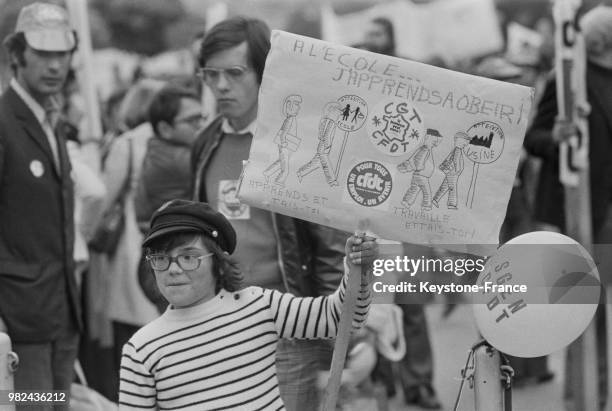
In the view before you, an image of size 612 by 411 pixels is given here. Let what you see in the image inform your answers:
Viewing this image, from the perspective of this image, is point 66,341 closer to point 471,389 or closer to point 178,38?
point 471,389

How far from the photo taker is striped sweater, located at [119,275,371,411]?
11.6ft

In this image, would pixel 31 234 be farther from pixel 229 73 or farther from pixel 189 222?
pixel 189 222

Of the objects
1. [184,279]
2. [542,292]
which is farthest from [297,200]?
[542,292]

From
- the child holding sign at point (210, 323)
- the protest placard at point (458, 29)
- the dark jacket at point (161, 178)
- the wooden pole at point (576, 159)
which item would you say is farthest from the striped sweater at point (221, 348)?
the protest placard at point (458, 29)

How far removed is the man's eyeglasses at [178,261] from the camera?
3590 millimetres

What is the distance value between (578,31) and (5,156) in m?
3.07

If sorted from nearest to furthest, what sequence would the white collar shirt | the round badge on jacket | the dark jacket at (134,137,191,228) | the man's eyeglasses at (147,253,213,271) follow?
the man's eyeglasses at (147,253,213,271) < the round badge on jacket < the white collar shirt < the dark jacket at (134,137,191,228)

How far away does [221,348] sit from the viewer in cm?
360

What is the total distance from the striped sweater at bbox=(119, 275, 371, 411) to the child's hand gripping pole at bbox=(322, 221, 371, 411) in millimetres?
75

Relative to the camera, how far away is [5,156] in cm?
469

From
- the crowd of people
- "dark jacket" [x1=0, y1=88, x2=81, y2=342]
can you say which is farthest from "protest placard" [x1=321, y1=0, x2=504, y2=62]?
"dark jacket" [x1=0, y1=88, x2=81, y2=342]

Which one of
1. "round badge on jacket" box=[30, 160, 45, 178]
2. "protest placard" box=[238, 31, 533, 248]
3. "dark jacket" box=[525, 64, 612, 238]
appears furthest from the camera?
"dark jacket" box=[525, 64, 612, 238]

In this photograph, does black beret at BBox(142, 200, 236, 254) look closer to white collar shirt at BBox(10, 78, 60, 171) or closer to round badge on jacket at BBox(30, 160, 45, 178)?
round badge on jacket at BBox(30, 160, 45, 178)

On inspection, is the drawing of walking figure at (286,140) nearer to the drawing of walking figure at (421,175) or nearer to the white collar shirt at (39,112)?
the drawing of walking figure at (421,175)
